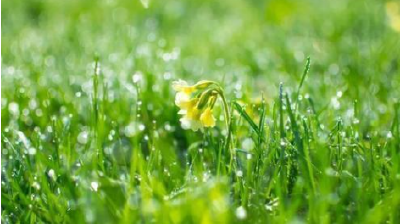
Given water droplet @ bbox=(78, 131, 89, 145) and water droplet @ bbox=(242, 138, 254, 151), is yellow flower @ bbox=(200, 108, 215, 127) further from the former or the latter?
water droplet @ bbox=(78, 131, 89, 145)

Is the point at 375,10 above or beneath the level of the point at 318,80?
above

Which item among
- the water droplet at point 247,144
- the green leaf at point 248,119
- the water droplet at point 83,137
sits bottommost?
the water droplet at point 247,144

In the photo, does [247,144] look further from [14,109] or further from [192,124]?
[14,109]

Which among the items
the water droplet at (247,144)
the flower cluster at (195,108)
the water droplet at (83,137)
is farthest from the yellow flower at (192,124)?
the water droplet at (83,137)

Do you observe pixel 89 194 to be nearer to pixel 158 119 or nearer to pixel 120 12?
pixel 158 119

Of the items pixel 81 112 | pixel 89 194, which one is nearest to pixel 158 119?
pixel 81 112

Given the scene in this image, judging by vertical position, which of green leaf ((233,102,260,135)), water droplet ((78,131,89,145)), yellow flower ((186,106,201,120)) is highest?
yellow flower ((186,106,201,120))

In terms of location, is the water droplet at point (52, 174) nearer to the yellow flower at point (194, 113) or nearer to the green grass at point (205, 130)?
the green grass at point (205, 130)

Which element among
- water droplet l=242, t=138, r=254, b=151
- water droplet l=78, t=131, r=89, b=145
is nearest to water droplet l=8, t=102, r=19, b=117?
water droplet l=78, t=131, r=89, b=145

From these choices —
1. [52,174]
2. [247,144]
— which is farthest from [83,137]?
[247,144]
